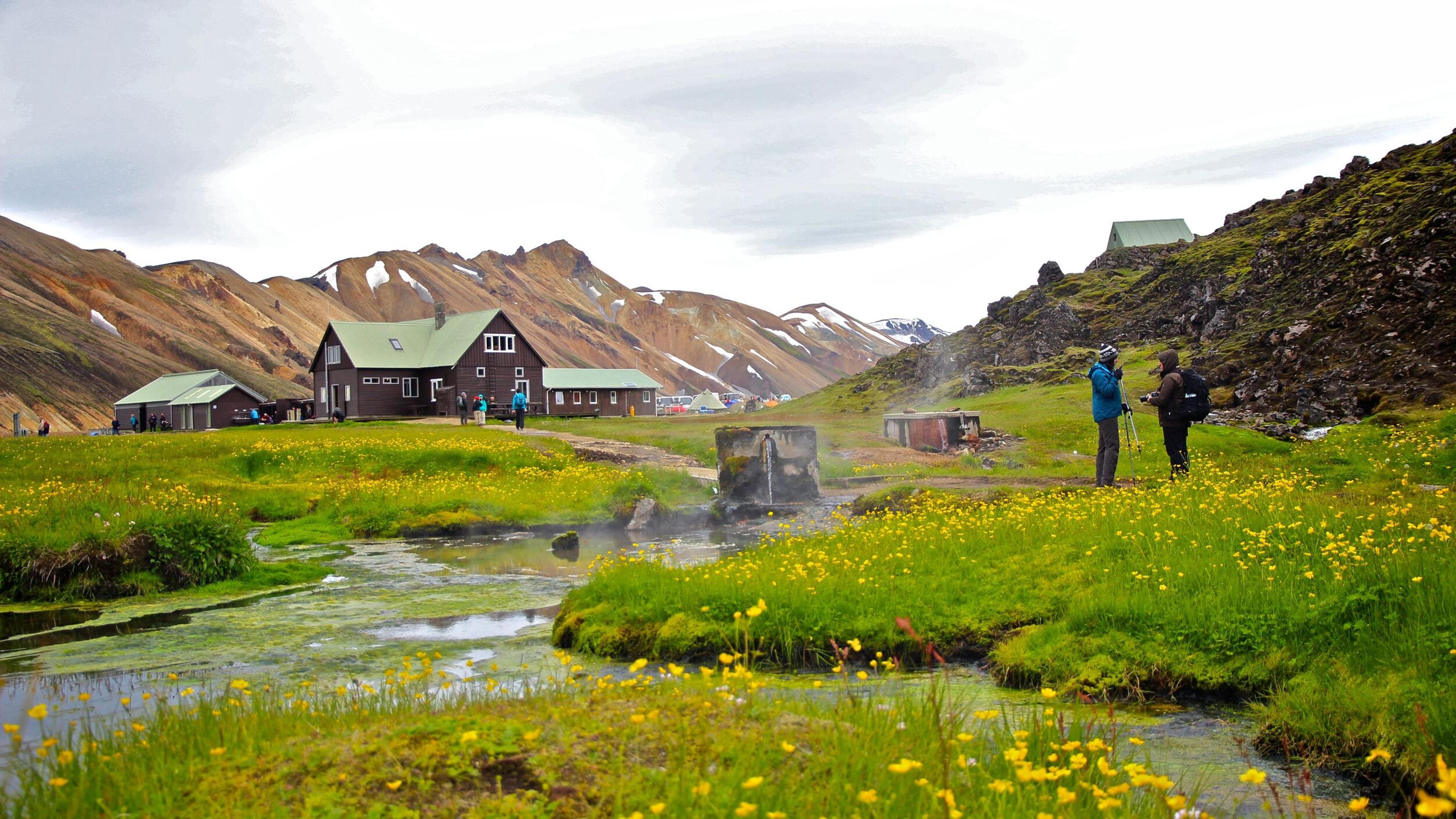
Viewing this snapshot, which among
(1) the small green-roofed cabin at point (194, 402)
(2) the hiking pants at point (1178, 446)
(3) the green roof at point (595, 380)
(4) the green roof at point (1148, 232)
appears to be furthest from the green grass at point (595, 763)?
(4) the green roof at point (1148, 232)

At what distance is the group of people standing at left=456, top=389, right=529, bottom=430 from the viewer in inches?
2083

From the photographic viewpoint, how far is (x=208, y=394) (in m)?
98.1

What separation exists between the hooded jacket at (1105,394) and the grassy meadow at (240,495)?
12.9 m

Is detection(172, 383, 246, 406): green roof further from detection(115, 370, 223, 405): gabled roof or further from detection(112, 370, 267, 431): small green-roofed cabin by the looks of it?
detection(115, 370, 223, 405): gabled roof

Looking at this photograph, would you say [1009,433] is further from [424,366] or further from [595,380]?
[595,380]

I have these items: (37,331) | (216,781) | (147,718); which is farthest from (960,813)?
(37,331)

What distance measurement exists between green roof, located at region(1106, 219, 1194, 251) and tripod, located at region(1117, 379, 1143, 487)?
115174 mm

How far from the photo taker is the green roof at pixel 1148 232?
137125 millimetres

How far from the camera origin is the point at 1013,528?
1461 centimetres

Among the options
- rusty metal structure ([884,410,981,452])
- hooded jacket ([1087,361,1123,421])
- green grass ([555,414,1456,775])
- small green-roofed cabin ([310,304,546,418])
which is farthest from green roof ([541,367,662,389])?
green grass ([555,414,1456,775])

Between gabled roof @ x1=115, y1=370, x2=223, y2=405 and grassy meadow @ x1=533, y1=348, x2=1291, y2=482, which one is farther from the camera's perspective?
gabled roof @ x1=115, y1=370, x2=223, y2=405

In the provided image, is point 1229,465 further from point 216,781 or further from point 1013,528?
point 216,781

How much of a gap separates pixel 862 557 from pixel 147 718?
9158 millimetres

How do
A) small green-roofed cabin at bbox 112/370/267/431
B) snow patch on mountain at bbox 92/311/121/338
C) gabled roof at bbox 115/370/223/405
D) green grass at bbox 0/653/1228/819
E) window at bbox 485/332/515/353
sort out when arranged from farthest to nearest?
1. snow patch on mountain at bbox 92/311/121/338
2. gabled roof at bbox 115/370/223/405
3. small green-roofed cabin at bbox 112/370/267/431
4. window at bbox 485/332/515/353
5. green grass at bbox 0/653/1228/819
